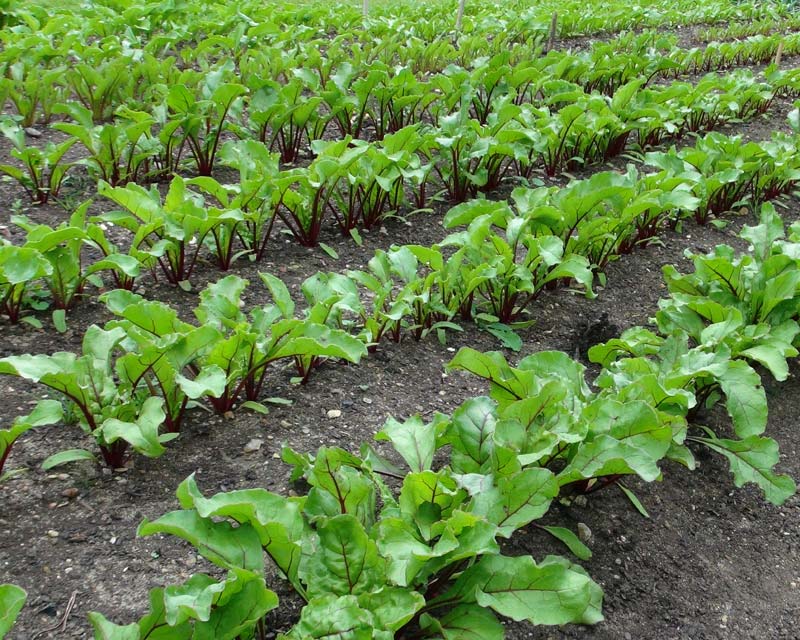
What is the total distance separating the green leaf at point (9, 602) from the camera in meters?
1.75

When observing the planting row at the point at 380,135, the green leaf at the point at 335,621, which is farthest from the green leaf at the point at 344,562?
the planting row at the point at 380,135

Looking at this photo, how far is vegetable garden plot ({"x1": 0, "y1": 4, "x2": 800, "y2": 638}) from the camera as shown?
2.08m

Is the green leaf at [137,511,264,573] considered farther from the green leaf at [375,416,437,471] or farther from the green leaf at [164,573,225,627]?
the green leaf at [375,416,437,471]

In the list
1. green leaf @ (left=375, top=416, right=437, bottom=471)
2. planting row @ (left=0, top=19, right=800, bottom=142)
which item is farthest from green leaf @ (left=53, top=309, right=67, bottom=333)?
green leaf @ (left=375, top=416, right=437, bottom=471)

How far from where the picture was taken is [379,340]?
11.8 feet

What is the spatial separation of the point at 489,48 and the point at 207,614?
7955mm

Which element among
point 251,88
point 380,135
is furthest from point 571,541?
point 251,88

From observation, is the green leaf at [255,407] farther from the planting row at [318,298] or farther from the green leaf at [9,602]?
the green leaf at [9,602]

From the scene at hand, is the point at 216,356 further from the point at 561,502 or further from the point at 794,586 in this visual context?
the point at 794,586

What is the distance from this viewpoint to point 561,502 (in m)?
2.78

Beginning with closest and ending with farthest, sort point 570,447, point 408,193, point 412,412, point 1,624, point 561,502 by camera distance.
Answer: point 1,624 < point 570,447 < point 561,502 < point 412,412 < point 408,193

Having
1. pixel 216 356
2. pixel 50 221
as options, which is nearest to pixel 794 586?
pixel 216 356

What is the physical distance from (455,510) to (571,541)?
A: 0.74m

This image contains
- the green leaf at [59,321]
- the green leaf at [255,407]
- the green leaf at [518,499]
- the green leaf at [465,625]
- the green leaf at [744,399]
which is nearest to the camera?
the green leaf at [465,625]
